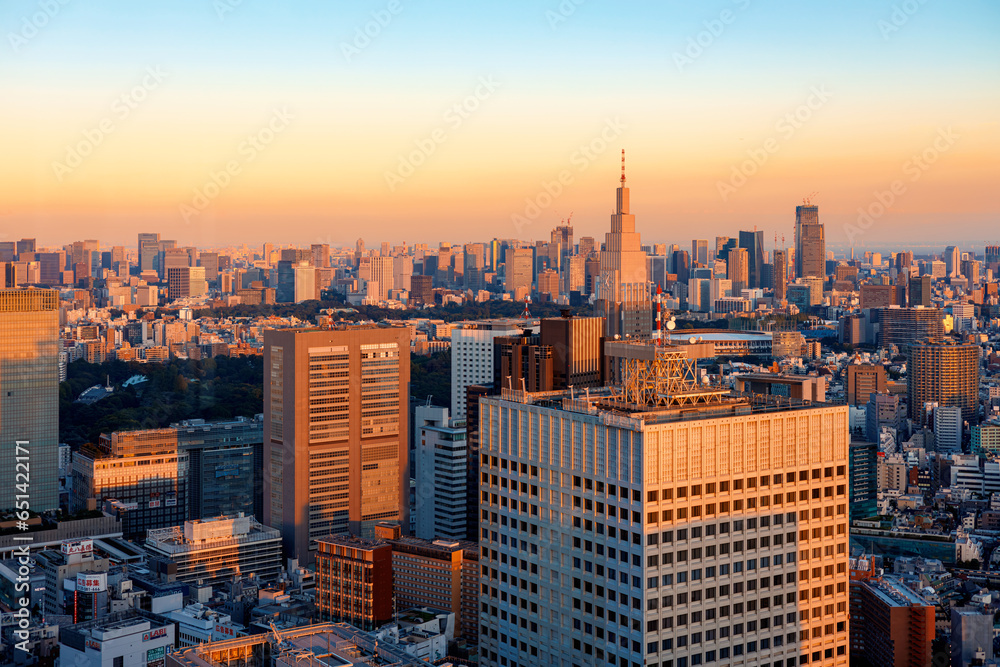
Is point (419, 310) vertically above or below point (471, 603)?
above

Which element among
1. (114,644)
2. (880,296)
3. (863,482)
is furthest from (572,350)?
(880,296)

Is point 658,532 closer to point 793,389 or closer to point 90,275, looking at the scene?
point 793,389

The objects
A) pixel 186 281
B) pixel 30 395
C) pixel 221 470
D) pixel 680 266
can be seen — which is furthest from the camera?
pixel 680 266

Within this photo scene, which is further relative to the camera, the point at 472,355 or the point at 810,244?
the point at 810,244

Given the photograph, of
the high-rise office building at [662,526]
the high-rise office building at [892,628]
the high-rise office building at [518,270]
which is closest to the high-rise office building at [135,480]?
the high-rise office building at [892,628]

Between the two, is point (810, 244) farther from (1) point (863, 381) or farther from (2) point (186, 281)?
(2) point (186, 281)

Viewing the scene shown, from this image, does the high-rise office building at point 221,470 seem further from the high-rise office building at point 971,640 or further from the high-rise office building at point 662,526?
the high-rise office building at point 662,526

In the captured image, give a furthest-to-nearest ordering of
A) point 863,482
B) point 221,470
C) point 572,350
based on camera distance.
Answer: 1. point 863,482
2. point 221,470
3. point 572,350

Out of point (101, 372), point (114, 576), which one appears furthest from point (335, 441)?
point (101, 372)
